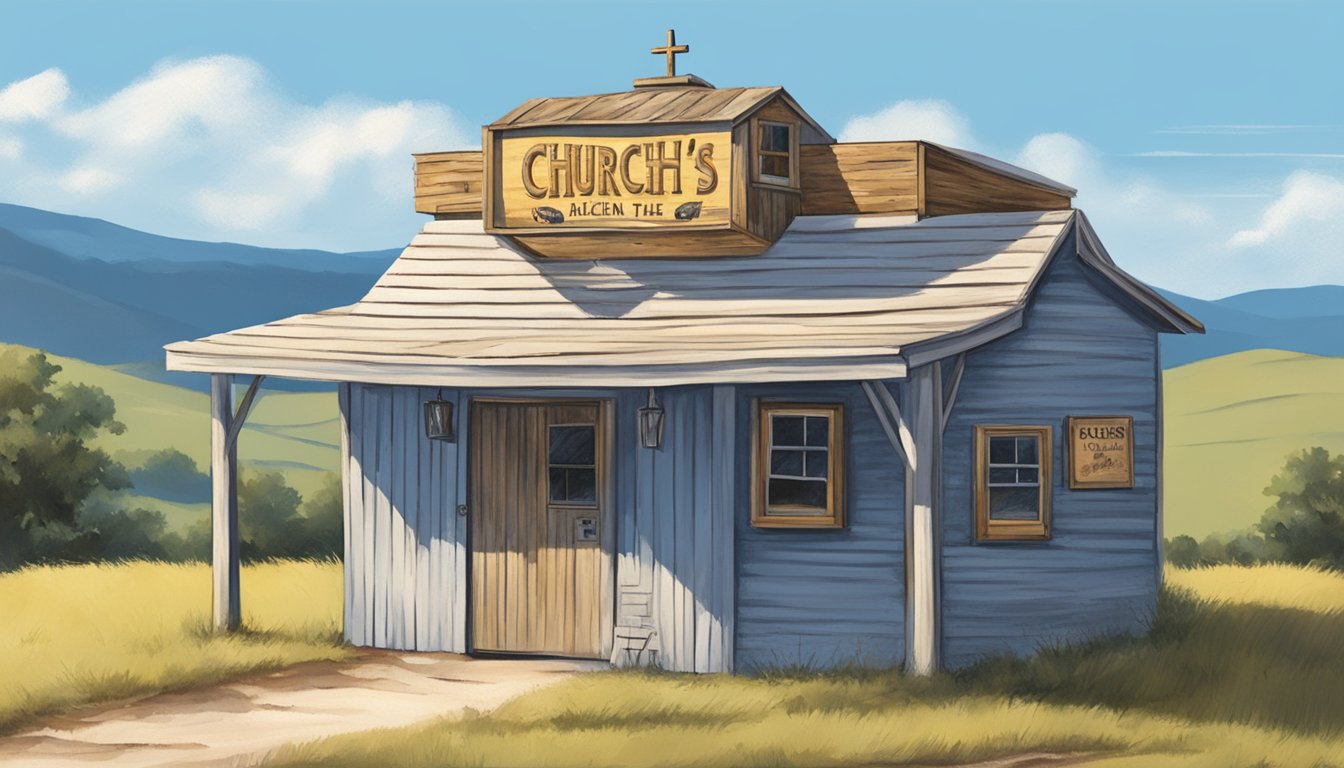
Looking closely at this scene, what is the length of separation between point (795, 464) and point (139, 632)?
19.9ft

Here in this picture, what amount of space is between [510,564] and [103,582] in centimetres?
778

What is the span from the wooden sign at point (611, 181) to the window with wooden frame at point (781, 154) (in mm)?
752

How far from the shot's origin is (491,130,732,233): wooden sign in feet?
49.9

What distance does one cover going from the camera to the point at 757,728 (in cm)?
1176

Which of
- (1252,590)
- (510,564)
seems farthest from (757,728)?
(1252,590)

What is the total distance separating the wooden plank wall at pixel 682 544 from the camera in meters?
14.4

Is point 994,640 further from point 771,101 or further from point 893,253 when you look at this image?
point 771,101

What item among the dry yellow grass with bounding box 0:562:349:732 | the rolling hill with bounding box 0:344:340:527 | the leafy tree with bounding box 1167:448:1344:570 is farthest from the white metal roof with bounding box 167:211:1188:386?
the rolling hill with bounding box 0:344:340:527

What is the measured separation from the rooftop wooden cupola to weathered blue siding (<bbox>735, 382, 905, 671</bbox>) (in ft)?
6.14

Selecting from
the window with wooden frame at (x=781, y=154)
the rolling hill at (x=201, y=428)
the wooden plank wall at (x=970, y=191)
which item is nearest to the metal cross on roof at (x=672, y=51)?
the window with wooden frame at (x=781, y=154)

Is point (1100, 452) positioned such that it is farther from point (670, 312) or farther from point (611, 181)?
point (611, 181)

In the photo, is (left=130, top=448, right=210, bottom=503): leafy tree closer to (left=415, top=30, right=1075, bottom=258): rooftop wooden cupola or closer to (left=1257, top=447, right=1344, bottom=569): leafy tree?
(left=1257, top=447, right=1344, bottom=569): leafy tree

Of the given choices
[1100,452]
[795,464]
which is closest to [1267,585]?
[1100,452]

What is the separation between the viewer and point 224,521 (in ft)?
51.4
